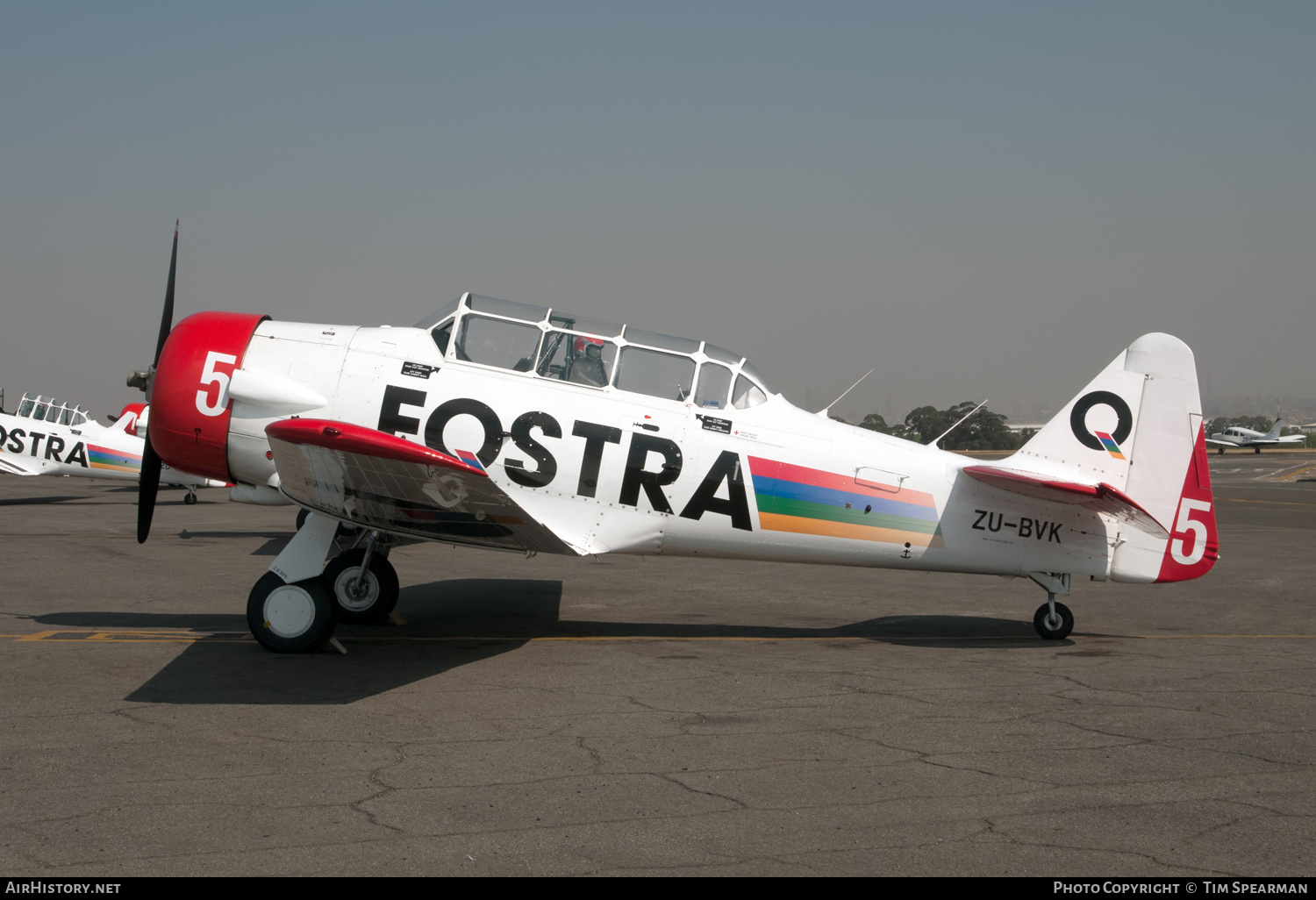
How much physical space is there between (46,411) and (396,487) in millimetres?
22783

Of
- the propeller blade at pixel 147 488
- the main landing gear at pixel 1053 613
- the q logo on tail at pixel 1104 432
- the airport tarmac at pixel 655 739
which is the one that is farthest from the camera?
the q logo on tail at pixel 1104 432

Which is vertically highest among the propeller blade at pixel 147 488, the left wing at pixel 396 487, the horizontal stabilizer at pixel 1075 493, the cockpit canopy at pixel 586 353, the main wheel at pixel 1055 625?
the cockpit canopy at pixel 586 353

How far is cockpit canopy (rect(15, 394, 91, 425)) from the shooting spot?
80.9ft

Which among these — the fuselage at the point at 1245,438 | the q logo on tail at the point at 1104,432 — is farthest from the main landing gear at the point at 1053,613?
the fuselage at the point at 1245,438

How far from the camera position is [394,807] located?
14.0 feet

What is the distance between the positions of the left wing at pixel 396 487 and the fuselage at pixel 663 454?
19.1 inches

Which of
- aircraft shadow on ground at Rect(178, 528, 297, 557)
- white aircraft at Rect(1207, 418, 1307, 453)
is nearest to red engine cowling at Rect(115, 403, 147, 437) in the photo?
aircraft shadow on ground at Rect(178, 528, 297, 557)

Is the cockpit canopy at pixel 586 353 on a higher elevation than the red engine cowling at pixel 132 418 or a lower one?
higher

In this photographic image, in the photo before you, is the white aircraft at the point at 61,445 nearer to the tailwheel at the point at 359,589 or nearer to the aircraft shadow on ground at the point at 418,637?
the aircraft shadow on ground at the point at 418,637

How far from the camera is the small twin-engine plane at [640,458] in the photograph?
25.5ft

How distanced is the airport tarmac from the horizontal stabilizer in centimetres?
115

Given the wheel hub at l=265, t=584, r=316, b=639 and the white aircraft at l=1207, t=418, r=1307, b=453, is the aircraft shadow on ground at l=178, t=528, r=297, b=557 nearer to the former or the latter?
the wheel hub at l=265, t=584, r=316, b=639
